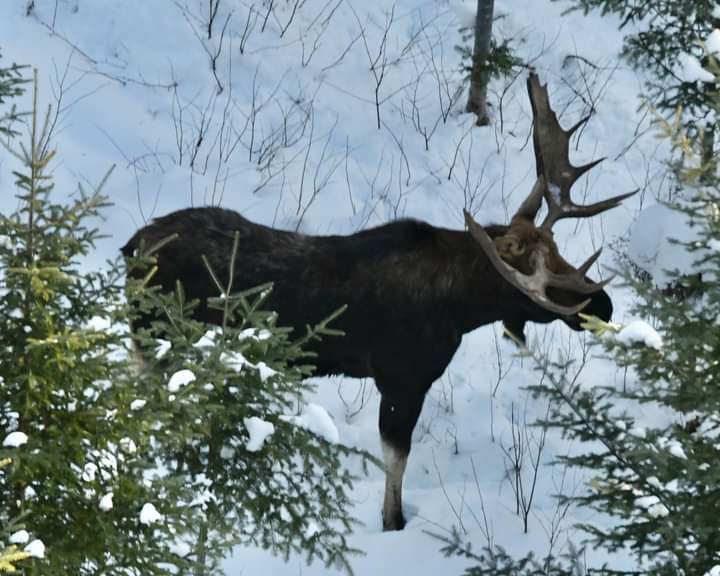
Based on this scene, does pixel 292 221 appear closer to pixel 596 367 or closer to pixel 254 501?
pixel 596 367

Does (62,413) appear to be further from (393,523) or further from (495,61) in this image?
(495,61)

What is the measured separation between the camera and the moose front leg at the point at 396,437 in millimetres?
7891

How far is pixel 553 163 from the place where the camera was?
26.7ft

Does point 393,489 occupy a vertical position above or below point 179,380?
above

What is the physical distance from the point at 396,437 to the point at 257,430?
133 inches

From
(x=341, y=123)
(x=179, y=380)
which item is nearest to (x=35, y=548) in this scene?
(x=179, y=380)

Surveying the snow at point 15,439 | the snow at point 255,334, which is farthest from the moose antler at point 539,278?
the snow at point 15,439

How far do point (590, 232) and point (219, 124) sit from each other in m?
3.36

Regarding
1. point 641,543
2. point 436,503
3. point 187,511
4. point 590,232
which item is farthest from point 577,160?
point 187,511

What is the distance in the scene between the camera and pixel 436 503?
26.3 feet

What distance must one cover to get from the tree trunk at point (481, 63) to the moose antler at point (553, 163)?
3207 millimetres

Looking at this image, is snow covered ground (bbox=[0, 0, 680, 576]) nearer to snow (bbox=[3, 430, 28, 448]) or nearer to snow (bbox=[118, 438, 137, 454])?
snow (bbox=[118, 438, 137, 454])

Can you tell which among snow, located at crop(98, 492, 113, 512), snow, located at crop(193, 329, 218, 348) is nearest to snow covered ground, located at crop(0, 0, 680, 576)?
snow, located at crop(193, 329, 218, 348)

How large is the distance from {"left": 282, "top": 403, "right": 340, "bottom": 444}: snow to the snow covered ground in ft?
13.0
